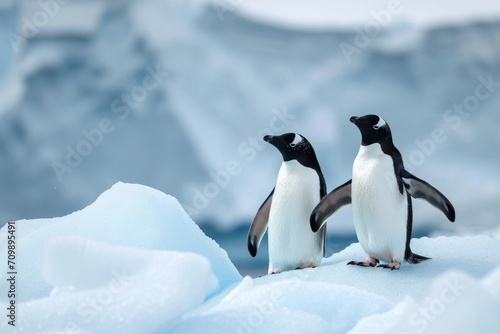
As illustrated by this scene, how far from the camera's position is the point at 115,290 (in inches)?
60.7

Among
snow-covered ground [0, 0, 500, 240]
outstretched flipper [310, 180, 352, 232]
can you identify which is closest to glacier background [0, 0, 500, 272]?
snow-covered ground [0, 0, 500, 240]

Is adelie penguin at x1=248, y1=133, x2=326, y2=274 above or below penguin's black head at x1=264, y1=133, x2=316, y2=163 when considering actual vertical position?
below

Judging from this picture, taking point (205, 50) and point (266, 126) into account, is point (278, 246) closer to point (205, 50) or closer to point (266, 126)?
point (266, 126)

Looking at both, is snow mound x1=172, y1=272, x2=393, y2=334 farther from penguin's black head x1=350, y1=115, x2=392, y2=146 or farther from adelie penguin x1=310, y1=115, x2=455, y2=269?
penguin's black head x1=350, y1=115, x2=392, y2=146

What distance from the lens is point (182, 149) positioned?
13.9ft

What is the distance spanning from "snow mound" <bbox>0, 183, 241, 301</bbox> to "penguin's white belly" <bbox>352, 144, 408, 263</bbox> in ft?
1.59

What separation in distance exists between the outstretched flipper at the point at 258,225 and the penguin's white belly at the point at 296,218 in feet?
0.43

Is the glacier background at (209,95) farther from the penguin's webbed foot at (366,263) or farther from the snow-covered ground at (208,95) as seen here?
the penguin's webbed foot at (366,263)

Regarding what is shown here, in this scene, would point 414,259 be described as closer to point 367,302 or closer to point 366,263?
point 366,263

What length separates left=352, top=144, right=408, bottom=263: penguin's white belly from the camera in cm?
215

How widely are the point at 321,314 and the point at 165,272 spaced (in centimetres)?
36

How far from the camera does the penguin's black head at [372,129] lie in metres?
2.18

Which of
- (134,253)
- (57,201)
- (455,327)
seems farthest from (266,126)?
(455,327)

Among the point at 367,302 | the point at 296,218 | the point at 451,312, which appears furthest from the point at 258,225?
the point at 451,312
